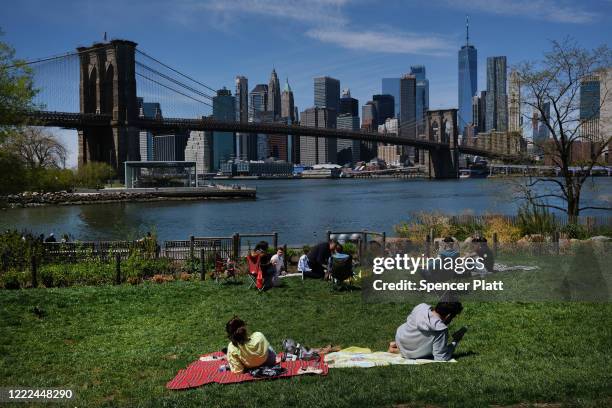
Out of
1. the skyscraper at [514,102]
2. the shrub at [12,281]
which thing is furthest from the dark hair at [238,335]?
the skyscraper at [514,102]

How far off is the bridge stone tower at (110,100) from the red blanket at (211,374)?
68.4 metres

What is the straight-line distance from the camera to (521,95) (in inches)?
796

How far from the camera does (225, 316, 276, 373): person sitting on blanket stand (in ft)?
21.0

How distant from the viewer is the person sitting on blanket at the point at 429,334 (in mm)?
6570

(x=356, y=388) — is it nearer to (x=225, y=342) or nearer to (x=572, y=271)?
(x=225, y=342)

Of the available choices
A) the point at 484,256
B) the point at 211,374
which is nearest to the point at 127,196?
the point at 484,256

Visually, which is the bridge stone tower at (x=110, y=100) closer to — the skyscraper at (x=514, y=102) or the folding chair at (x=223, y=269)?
the skyscraper at (x=514, y=102)

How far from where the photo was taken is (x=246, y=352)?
6.40 meters

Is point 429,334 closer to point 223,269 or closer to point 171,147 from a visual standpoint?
point 223,269

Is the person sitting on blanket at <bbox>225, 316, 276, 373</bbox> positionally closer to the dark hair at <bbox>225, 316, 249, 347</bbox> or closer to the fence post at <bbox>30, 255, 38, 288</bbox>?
the dark hair at <bbox>225, 316, 249, 347</bbox>

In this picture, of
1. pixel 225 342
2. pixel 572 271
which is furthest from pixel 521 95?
pixel 225 342

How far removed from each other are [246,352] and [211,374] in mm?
416

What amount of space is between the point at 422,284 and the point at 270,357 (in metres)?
3.79

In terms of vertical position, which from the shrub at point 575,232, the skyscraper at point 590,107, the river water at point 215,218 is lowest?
the river water at point 215,218
